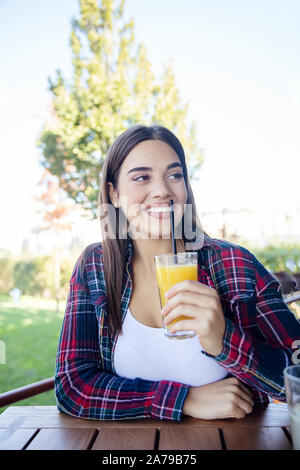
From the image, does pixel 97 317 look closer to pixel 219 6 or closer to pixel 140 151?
pixel 140 151

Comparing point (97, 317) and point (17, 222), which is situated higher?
point (17, 222)

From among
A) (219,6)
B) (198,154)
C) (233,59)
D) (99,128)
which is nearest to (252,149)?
(198,154)

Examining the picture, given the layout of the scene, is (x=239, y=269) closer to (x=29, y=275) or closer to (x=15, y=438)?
(x=15, y=438)

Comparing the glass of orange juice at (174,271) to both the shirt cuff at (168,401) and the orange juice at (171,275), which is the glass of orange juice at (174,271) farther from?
the shirt cuff at (168,401)

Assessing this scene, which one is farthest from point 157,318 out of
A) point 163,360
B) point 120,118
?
point 120,118

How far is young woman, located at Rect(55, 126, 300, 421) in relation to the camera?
3.39ft

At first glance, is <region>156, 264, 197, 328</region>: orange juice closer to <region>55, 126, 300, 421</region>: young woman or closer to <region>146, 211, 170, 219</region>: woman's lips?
<region>55, 126, 300, 421</region>: young woman

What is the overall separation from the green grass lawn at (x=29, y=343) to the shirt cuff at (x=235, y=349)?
11.3ft

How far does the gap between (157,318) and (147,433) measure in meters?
0.54

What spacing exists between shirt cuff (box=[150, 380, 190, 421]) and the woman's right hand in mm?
24

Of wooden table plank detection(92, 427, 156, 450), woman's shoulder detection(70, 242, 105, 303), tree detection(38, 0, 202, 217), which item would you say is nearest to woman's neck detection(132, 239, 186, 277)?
woman's shoulder detection(70, 242, 105, 303)

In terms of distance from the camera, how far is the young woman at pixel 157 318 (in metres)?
1.03

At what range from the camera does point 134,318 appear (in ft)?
4.63

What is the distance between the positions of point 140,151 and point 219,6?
926 cm
